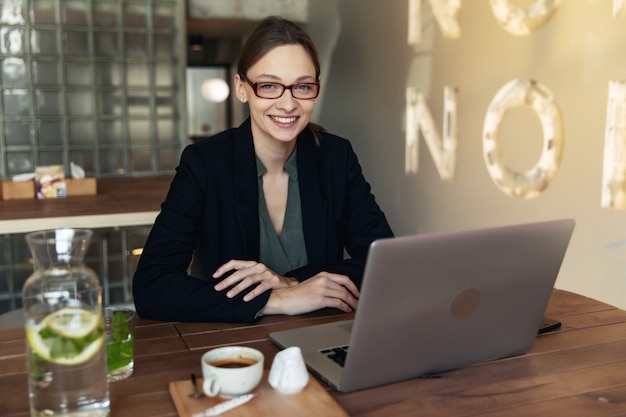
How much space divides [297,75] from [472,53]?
6.64 feet

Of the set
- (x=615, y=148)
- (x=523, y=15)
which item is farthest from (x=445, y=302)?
(x=523, y=15)

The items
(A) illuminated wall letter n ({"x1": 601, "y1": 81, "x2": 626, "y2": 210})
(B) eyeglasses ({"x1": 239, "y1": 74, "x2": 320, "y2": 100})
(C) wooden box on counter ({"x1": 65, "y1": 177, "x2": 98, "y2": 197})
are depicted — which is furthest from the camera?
(C) wooden box on counter ({"x1": 65, "y1": 177, "x2": 98, "y2": 197})

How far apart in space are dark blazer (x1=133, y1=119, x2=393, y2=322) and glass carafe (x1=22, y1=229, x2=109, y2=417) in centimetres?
48

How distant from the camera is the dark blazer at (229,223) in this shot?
53.2 inches

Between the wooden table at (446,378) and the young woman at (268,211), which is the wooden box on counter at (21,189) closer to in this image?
the young woman at (268,211)

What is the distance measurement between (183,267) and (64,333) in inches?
29.7

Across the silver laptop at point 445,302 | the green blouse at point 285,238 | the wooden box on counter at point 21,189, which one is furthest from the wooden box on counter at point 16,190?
the silver laptop at point 445,302

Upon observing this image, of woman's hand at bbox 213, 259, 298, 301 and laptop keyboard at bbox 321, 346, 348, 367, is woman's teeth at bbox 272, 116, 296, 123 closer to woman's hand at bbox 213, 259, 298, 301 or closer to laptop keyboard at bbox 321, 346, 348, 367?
woman's hand at bbox 213, 259, 298, 301

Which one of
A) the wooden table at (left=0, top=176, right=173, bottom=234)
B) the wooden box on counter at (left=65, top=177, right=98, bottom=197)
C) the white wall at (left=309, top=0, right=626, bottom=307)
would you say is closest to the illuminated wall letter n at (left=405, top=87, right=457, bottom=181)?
the white wall at (left=309, top=0, right=626, bottom=307)

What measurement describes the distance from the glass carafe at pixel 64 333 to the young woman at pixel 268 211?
0.49 m

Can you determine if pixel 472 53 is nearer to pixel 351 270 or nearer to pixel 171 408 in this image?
pixel 351 270

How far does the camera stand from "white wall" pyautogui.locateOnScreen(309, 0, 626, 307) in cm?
261

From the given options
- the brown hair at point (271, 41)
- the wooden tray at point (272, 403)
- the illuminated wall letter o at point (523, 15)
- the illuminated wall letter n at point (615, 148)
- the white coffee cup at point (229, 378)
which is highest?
the illuminated wall letter o at point (523, 15)

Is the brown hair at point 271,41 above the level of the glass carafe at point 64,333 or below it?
above
